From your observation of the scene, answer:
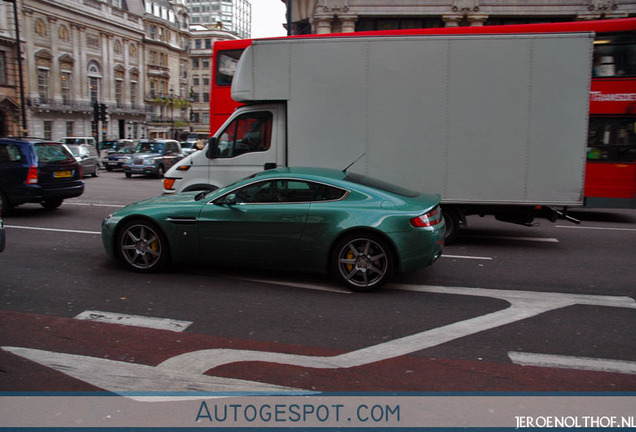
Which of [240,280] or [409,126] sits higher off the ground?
[409,126]

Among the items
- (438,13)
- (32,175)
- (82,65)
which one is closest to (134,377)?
(32,175)

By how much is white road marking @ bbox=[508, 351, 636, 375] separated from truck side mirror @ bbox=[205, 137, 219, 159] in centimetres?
624

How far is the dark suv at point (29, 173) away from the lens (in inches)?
439

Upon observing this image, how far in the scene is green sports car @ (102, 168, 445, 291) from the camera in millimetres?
6090

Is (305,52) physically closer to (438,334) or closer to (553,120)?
(553,120)

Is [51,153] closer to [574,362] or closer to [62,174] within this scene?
[62,174]

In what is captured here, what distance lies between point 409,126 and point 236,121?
2.97m

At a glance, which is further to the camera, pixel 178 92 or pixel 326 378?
pixel 178 92

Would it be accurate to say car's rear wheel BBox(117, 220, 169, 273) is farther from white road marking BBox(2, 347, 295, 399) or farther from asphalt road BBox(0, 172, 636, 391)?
white road marking BBox(2, 347, 295, 399)

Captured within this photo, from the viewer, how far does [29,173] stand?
36.8 ft

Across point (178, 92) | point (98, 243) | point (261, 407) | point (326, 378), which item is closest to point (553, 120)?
point (326, 378)

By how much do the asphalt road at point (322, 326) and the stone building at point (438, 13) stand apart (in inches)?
990

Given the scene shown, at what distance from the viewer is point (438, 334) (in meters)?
4.89

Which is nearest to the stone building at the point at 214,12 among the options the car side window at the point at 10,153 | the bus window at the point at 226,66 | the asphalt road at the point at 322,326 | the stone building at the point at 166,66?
the stone building at the point at 166,66
